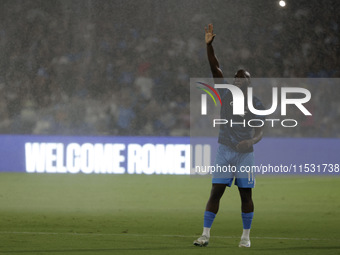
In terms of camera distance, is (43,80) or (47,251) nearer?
(47,251)

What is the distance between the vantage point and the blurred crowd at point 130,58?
15742mm

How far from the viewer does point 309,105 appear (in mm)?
15438

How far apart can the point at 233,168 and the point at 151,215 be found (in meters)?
3.41

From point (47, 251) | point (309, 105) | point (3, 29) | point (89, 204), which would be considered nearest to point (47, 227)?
point (47, 251)

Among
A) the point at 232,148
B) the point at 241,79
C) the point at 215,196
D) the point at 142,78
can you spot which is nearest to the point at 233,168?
the point at 232,148

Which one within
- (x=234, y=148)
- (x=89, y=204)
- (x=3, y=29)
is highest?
(x=3, y=29)

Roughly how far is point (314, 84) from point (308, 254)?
955 centimetres

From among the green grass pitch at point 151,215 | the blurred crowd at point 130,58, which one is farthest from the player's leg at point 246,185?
the blurred crowd at point 130,58

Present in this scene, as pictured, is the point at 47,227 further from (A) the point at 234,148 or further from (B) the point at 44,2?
(B) the point at 44,2

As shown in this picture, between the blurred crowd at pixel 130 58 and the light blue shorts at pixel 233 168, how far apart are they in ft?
28.4

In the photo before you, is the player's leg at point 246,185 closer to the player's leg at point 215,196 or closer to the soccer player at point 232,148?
the soccer player at point 232,148

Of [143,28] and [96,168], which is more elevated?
[143,28]

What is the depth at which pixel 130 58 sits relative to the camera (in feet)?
54.2

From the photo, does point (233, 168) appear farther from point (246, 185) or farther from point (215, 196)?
point (215, 196)
